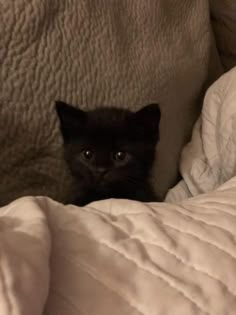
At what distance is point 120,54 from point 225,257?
63 cm

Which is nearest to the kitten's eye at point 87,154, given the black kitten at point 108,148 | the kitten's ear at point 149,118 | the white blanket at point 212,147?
the black kitten at point 108,148

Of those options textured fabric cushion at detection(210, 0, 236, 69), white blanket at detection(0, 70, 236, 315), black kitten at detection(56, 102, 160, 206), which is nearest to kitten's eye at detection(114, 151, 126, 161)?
black kitten at detection(56, 102, 160, 206)

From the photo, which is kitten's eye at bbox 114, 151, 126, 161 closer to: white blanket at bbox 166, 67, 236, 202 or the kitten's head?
the kitten's head

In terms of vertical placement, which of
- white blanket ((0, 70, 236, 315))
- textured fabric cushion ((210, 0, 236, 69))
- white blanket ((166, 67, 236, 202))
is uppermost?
textured fabric cushion ((210, 0, 236, 69))

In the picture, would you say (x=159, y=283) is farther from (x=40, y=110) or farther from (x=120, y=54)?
(x=120, y=54)

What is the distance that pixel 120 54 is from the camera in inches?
44.6

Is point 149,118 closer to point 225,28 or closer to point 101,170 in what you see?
point 101,170

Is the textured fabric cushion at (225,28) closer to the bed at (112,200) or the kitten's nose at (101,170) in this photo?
the bed at (112,200)

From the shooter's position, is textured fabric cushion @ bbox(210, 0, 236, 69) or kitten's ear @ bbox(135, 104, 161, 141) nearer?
kitten's ear @ bbox(135, 104, 161, 141)

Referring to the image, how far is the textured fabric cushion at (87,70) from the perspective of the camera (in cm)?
94

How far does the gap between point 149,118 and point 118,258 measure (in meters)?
0.55

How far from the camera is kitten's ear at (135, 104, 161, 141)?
110 cm

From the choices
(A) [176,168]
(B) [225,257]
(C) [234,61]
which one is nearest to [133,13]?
(A) [176,168]

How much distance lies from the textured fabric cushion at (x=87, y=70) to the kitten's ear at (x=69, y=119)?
0.02m
